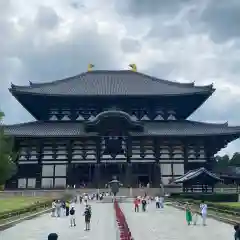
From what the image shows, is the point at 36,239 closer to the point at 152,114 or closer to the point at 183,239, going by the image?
the point at 183,239

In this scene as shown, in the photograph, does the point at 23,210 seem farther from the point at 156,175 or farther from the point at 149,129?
the point at 149,129

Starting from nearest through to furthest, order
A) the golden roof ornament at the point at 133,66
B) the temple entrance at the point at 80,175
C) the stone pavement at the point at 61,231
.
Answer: the stone pavement at the point at 61,231 → the temple entrance at the point at 80,175 → the golden roof ornament at the point at 133,66

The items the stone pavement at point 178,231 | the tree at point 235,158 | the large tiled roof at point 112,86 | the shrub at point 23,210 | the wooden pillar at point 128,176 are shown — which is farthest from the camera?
the tree at point 235,158

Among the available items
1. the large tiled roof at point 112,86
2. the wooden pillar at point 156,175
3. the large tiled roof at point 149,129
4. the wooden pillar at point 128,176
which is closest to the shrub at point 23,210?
the wooden pillar at point 128,176

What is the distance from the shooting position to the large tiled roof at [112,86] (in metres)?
72.8

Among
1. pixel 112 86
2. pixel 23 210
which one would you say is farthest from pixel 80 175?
pixel 23 210

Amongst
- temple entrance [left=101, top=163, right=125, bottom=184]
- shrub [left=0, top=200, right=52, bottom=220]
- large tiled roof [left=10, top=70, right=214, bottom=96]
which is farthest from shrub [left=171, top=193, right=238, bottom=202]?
large tiled roof [left=10, top=70, right=214, bottom=96]

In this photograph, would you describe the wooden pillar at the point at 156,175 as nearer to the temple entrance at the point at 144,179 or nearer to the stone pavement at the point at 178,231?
the temple entrance at the point at 144,179

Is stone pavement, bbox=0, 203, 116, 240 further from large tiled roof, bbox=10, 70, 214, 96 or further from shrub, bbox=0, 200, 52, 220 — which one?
large tiled roof, bbox=10, 70, 214, 96

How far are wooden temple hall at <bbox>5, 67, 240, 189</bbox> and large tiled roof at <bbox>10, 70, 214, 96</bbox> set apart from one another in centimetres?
34

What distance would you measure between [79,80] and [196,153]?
25927mm

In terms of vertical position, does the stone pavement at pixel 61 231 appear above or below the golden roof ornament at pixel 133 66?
below

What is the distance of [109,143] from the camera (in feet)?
226

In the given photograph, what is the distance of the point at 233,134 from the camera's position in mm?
67062
